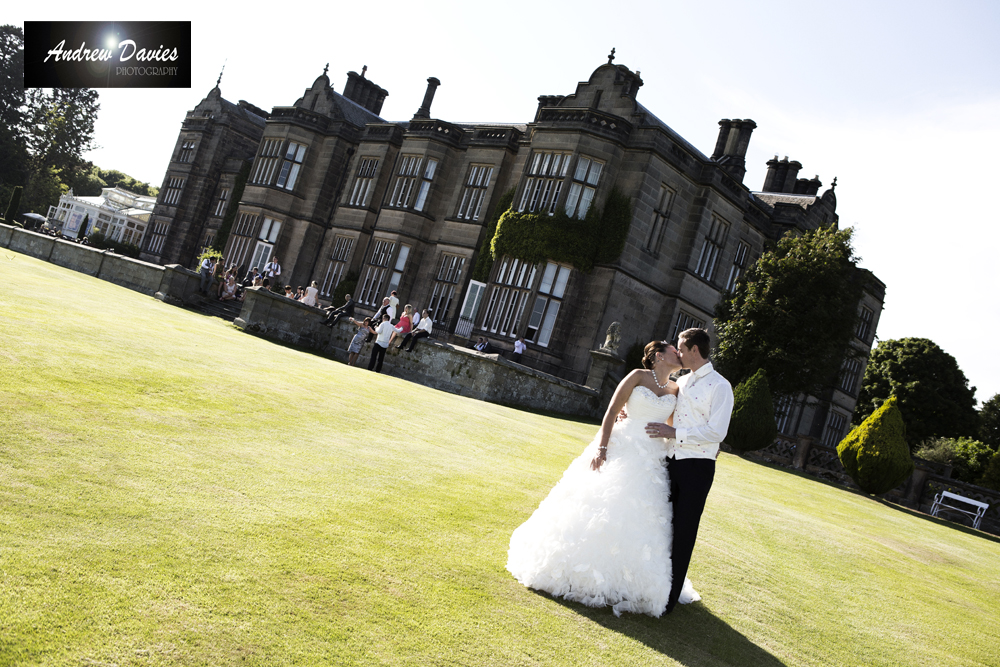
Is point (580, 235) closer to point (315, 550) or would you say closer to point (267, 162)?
point (267, 162)

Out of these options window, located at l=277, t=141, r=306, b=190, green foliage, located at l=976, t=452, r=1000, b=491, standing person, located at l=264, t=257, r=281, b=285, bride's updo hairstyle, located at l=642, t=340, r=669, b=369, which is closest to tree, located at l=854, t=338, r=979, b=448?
green foliage, located at l=976, t=452, r=1000, b=491

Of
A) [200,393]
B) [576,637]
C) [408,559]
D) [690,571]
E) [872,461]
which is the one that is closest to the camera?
[576,637]

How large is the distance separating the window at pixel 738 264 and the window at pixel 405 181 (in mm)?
14097

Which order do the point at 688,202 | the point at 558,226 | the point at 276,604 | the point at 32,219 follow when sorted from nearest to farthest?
the point at 276,604, the point at 558,226, the point at 688,202, the point at 32,219

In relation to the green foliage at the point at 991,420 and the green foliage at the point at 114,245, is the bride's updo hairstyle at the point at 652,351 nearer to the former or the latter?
the green foliage at the point at 114,245

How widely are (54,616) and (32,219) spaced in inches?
2244

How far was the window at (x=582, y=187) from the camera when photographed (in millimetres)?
26156

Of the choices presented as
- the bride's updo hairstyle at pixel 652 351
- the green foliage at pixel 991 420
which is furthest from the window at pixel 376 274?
the green foliage at pixel 991 420

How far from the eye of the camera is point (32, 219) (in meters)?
50.8

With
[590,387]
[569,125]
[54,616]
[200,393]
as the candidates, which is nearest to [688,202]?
[569,125]

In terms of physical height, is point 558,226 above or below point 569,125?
below

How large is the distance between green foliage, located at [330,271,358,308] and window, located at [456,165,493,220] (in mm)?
5997

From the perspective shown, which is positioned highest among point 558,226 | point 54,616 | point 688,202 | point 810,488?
point 688,202

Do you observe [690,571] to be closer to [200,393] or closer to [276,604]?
[276,604]
